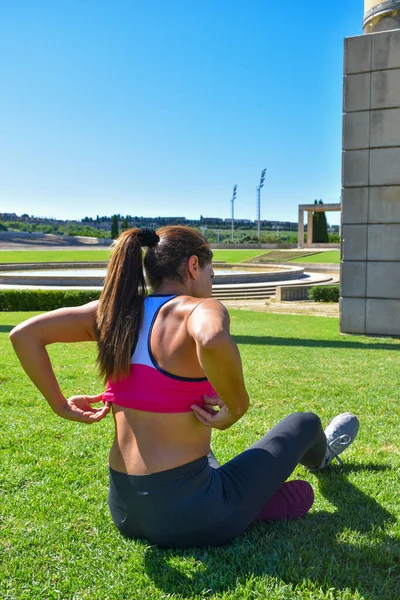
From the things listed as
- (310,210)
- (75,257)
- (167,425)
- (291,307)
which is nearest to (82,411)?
(167,425)

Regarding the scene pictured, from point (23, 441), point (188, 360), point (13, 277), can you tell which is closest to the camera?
point (188, 360)

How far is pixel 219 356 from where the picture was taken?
181cm

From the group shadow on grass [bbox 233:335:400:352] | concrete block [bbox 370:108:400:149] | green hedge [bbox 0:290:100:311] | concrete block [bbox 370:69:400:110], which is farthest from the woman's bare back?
green hedge [bbox 0:290:100:311]

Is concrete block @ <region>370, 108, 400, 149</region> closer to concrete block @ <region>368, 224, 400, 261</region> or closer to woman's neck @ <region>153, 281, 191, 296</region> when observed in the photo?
concrete block @ <region>368, 224, 400, 261</region>

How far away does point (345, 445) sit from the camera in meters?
3.22

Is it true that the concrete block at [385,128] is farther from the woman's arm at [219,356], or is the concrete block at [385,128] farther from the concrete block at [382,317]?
the woman's arm at [219,356]

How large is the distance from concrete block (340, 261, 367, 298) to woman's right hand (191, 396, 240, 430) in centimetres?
956

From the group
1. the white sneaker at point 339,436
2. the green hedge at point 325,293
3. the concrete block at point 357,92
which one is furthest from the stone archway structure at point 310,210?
the white sneaker at point 339,436

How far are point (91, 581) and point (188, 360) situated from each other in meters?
0.93

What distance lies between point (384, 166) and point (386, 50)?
2103mm

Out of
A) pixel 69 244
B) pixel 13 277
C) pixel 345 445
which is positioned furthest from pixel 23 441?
pixel 69 244

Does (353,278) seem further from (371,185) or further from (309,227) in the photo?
(309,227)

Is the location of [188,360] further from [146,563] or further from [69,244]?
[69,244]

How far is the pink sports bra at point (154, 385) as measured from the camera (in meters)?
2.07
